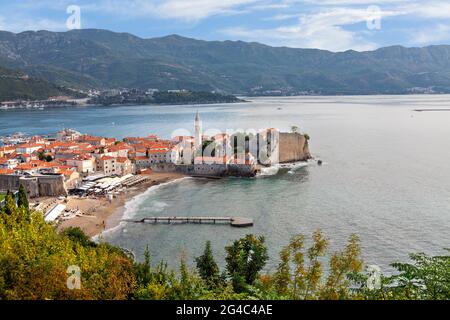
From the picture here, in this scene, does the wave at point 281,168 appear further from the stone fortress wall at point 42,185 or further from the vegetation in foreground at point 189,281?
the vegetation in foreground at point 189,281

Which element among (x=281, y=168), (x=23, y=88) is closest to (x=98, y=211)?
(x=281, y=168)

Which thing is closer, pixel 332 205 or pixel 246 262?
pixel 246 262

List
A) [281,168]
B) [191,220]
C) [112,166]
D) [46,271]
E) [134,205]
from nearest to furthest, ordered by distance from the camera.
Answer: [46,271] < [191,220] < [134,205] < [112,166] < [281,168]

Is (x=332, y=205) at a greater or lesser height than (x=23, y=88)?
lesser

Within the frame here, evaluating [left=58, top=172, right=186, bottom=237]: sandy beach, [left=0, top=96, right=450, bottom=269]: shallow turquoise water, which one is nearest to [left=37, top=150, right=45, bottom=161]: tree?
[left=58, top=172, right=186, bottom=237]: sandy beach

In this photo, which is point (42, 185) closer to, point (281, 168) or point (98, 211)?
point (98, 211)
